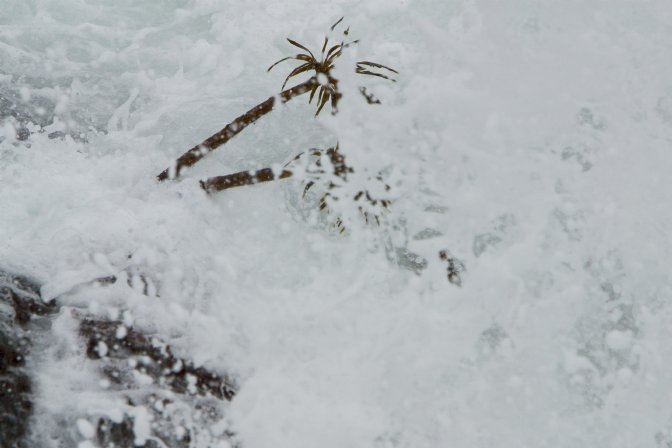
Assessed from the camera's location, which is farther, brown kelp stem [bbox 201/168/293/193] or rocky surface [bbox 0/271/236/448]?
brown kelp stem [bbox 201/168/293/193]

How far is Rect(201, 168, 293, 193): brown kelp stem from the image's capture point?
4.14 m

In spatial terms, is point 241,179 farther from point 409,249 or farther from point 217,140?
point 409,249

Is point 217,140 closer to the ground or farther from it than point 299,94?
closer to the ground

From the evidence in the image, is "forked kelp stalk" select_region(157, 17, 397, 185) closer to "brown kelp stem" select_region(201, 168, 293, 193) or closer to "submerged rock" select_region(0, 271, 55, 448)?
"brown kelp stem" select_region(201, 168, 293, 193)

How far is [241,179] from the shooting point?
4.23m

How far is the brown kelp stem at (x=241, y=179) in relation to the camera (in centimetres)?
414

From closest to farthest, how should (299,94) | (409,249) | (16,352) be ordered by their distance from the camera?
(16,352) → (299,94) → (409,249)

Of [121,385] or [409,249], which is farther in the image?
[409,249]

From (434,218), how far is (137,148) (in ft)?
8.10

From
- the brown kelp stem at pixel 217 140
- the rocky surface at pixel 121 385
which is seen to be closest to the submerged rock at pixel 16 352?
the rocky surface at pixel 121 385

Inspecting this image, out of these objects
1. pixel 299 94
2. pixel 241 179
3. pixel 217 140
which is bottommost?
pixel 241 179

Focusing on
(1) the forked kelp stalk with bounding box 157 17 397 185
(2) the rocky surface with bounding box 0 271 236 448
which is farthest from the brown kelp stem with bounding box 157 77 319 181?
(2) the rocky surface with bounding box 0 271 236 448

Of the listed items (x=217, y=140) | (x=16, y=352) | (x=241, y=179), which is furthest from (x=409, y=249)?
(x=16, y=352)

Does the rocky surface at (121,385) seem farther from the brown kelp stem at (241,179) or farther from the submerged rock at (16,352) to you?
the brown kelp stem at (241,179)
